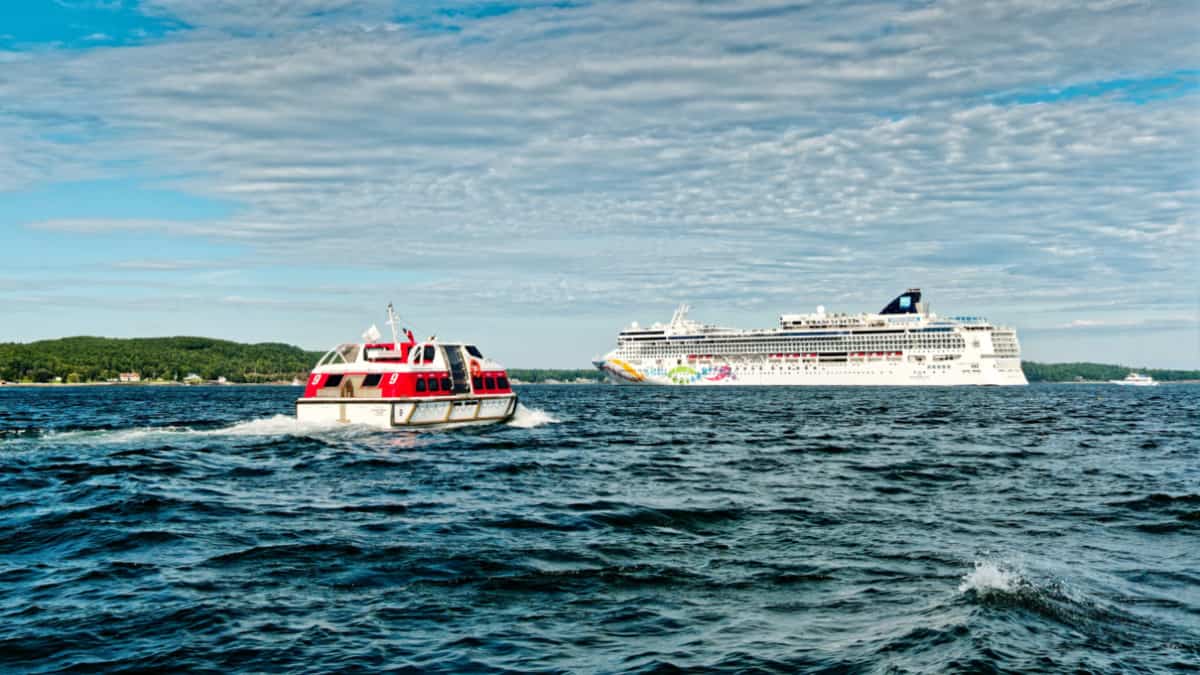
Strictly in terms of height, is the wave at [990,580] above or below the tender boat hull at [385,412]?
below

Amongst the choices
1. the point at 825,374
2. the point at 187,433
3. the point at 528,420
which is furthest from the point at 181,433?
the point at 825,374

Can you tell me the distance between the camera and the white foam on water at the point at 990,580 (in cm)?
1149

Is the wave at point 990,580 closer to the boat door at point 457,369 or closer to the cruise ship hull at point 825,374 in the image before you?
the boat door at point 457,369

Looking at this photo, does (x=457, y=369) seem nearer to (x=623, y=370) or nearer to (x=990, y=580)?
(x=990, y=580)

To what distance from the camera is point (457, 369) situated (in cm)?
4284

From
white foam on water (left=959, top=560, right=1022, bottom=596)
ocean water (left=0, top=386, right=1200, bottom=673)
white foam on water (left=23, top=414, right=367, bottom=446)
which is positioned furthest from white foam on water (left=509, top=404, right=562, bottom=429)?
white foam on water (left=959, top=560, right=1022, bottom=596)

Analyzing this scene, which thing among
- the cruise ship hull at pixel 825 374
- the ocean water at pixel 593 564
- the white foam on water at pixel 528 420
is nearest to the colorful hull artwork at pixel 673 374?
the cruise ship hull at pixel 825 374

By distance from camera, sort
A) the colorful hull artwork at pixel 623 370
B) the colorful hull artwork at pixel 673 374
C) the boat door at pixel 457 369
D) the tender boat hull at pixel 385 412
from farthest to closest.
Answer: the colorful hull artwork at pixel 623 370 → the colorful hull artwork at pixel 673 374 → the boat door at pixel 457 369 → the tender boat hull at pixel 385 412

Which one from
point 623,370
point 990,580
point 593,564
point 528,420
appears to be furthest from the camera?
point 623,370

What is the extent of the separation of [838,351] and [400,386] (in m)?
123

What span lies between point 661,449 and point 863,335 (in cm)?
12457

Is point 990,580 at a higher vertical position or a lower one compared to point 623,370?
lower

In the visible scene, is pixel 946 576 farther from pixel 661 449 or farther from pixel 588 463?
pixel 661 449

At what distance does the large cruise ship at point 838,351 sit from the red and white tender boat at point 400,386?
114m
